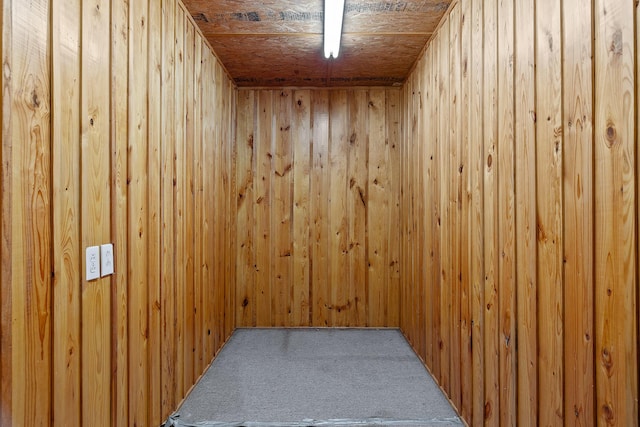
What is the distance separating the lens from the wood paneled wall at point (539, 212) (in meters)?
1.06

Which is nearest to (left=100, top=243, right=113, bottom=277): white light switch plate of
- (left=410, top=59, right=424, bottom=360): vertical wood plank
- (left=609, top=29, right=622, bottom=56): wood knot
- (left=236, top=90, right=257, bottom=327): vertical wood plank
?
(left=609, top=29, right=622, bottom=56): wood knot

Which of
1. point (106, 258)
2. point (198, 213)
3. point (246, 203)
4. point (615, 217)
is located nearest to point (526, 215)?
point (615, 217)

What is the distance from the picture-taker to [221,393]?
2586 millimetres

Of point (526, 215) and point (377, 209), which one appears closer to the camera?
point (526, 215)

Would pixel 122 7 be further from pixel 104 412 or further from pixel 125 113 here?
pixel 104 412

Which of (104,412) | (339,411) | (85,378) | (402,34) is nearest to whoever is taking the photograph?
(85,378)

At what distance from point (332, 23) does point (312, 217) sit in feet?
6.66

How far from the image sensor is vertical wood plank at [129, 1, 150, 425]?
1771mm

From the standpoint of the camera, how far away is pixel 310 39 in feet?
9.60

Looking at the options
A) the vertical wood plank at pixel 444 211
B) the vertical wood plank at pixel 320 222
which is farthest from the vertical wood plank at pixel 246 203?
the vertical wood plank at pixel 444 211

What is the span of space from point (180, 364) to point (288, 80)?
2.75 meters

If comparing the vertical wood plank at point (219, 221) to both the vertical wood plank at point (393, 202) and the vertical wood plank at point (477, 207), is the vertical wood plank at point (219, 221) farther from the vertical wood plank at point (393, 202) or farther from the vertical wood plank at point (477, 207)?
the vertical wood plank at point (477, 207)

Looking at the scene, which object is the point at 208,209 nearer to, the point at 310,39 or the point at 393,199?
the point at 310,39

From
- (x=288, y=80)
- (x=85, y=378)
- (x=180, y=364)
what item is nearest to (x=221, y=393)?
(x=180, y=364)
